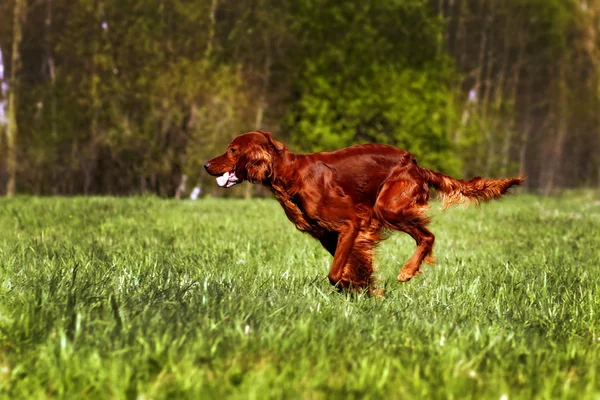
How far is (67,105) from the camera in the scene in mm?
14203

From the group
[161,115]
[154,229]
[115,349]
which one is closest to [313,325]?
[115,349]

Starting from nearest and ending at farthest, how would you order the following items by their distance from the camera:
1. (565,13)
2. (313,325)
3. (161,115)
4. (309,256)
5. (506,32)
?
1. (313,325)
2. (309,256)
3. (161,115)
4. (506,32)
5. (565,13)

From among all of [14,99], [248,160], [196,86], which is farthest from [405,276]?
[14,99]

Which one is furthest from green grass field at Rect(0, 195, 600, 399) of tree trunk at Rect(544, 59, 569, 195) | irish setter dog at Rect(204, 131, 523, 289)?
Answer: tree trunk at Rect(544, 59, 569, 195)

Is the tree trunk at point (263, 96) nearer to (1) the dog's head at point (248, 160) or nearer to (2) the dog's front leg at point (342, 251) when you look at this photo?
(1) the dog's head at point (248, 160)

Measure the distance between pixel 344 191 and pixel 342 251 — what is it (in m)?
0.38

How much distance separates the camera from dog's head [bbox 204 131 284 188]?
13.6 feet

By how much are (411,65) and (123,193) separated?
7.02 m

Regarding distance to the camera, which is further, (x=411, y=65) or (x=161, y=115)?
(x=411, y=65)

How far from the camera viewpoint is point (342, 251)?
13.5 ft

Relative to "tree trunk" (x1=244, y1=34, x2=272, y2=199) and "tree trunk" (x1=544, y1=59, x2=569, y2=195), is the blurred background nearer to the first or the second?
"tree trunk" (x1=244, y1=34, x2=272, y2=199)

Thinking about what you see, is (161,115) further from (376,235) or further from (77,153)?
(376,235)

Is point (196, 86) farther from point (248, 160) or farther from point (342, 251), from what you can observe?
point (342, 251)

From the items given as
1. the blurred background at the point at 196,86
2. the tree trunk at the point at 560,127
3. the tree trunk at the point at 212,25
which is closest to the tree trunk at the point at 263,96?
the blurred background at the point at 196,86
